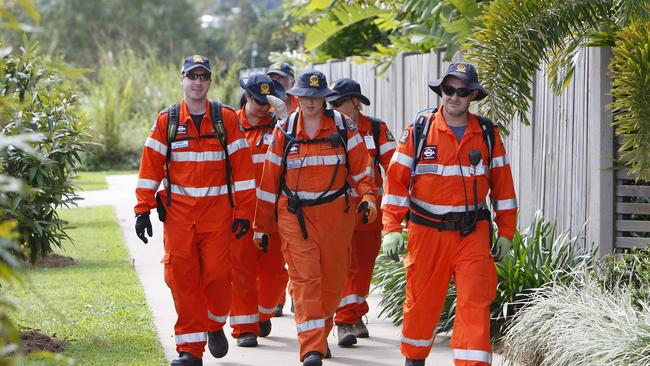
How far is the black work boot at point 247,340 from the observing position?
26.8 feet

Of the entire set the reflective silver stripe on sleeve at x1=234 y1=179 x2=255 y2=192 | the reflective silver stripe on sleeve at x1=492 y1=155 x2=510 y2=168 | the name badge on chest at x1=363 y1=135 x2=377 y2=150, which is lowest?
the reflective silver stripe on sleeve at x1=234 y1=179 x2=255 y2=192

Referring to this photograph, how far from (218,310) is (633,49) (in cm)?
331

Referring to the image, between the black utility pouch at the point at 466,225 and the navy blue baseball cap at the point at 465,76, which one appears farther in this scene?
the navy blue baseball cap at the point at 465,76

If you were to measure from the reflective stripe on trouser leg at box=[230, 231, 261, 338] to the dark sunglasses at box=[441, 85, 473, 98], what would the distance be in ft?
7.39

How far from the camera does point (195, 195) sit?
7.31 m

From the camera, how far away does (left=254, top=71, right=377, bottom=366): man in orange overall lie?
718 centimetres

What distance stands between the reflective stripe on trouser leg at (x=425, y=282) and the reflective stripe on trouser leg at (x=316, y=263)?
0.75 m

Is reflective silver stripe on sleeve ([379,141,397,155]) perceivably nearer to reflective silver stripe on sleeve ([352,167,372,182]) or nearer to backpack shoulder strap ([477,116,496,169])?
reflective silver stripe on sleeve ([352,167,372,182])

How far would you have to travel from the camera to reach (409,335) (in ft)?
21.6

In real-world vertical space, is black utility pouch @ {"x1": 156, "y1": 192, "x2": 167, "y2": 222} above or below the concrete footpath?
above

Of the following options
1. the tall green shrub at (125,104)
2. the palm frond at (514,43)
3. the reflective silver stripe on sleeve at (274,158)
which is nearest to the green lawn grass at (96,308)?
the reflective silver stripe on sleeve at (274,158)

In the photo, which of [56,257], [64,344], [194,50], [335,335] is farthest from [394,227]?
[194,50]

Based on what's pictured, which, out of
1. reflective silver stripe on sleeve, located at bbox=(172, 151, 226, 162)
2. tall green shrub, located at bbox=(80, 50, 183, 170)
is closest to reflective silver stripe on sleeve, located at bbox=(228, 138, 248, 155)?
reflective silver stripe on sleeve, located at bbox=(172, 151, 226, 162)

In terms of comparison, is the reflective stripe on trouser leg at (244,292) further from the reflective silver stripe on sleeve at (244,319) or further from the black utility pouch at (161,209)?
the black utility pouch at (161,209)
